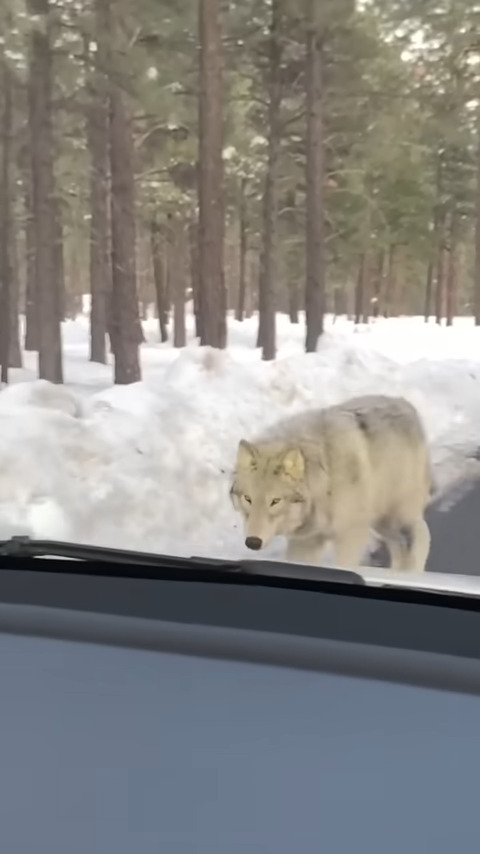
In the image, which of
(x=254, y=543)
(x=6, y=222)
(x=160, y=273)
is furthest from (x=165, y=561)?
(x=6, y=222)

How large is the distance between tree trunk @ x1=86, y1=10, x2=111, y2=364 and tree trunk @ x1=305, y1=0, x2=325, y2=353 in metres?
0.39

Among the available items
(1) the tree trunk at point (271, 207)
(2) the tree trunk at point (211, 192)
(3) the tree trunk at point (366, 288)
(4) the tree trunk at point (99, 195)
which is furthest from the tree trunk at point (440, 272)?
(4) the tree trunk at point (99, 195)

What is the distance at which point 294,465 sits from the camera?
1.67 metres

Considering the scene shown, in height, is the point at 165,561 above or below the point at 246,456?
below

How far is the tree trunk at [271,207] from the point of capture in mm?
1697

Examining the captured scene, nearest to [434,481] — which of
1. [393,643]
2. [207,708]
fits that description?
[393,643]

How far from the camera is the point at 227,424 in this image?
169 centimetres

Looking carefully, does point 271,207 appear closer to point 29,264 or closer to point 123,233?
point 123,233

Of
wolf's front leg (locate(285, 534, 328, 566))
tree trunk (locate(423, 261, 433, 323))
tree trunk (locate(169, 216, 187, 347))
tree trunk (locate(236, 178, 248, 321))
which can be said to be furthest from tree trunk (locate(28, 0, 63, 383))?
tree trunk (locate(423, 261, 433, 323))

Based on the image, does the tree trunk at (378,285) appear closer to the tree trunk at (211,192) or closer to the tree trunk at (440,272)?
the tree trunk at (440,272)

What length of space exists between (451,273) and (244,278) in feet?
1.26

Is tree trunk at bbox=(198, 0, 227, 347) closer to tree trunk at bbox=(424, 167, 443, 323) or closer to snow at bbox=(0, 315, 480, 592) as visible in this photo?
snow at bbox=(0, 315, 480, 592)

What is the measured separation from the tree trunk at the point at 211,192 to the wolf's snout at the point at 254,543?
1.25ft

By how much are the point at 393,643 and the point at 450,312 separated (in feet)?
2.02
